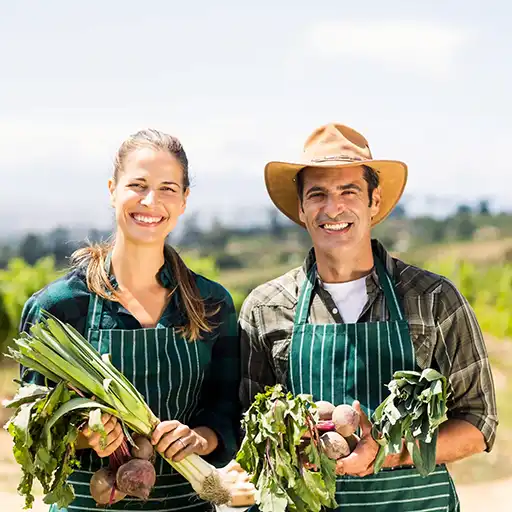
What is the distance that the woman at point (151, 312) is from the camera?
10.2 ft

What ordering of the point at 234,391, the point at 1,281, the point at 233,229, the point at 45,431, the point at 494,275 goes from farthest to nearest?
1. the point at 233,229
2. the point at 494,275
3. the point at 1,281
4. the point at 234,391
5. the point at 45,431

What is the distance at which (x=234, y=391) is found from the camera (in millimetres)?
3365

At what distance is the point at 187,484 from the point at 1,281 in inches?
314

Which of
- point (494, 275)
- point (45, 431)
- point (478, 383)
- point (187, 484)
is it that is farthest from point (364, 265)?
point (494, 275)

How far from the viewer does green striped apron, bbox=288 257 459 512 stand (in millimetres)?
3078

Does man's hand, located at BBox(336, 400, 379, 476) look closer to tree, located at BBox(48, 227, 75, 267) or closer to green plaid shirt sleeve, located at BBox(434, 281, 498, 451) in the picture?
green plaid shirt sleeve, located at BBox(434, 281, 498, 451)

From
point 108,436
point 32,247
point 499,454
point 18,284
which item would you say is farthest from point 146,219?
point 32,247

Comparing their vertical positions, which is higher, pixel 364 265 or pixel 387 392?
pixel 364 265

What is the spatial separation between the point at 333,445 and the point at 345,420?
0.31 ft

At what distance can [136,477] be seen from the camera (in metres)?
2.83

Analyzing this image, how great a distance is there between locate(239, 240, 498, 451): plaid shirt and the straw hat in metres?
0.30

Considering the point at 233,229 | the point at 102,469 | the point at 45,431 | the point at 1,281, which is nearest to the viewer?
the point at 45,431

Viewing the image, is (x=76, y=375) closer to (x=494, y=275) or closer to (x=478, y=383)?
(x=478, y=383)

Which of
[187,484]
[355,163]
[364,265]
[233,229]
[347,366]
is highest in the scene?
[233,229]
